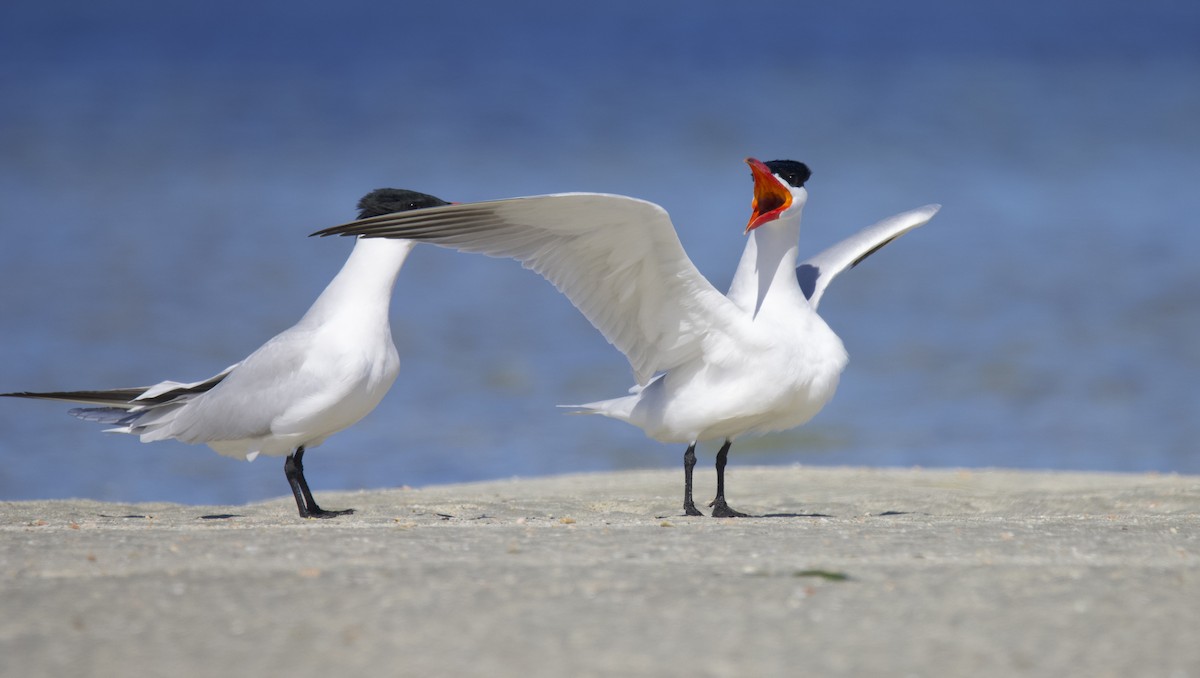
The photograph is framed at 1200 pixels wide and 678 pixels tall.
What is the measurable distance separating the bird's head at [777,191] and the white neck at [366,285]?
1.42 meters

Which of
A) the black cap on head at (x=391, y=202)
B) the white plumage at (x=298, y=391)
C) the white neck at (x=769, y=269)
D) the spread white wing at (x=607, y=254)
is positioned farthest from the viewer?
the black cap on head at (x=391, y=202)

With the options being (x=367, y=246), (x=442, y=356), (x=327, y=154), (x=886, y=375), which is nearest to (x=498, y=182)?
(x=327, y=154)

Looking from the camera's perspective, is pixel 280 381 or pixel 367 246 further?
pixel 367 246

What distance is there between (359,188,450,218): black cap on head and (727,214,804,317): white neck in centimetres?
130

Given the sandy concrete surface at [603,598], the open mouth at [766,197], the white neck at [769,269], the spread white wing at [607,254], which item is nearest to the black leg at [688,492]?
the spread white wing at [607,254]

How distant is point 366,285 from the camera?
562 cm

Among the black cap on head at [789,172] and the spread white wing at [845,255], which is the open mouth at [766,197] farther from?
the spread white wing at [845,255]

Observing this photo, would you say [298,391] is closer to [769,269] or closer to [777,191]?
[769,269]

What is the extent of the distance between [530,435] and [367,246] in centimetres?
472

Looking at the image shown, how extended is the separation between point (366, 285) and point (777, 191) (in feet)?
5.56

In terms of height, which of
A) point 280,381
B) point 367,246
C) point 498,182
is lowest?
point 280,381

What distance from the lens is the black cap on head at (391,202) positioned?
5848mm

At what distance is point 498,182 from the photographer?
18.6m

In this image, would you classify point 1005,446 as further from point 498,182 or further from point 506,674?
point 498,182
